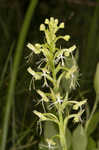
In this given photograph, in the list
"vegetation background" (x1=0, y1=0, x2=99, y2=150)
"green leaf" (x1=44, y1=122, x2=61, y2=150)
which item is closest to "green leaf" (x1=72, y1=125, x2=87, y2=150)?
"green leaf" (x1=44, y1=122, x2=61, y2=150)

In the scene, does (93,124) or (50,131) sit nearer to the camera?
(50,131)

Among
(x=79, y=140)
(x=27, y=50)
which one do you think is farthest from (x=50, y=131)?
(x=27, y=50)

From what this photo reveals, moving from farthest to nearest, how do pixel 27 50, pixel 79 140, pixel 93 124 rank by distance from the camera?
pixel 27 50 → pixel 93 124 → pixel 79 140

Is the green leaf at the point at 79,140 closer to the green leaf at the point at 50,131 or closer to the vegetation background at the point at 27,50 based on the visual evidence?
the green leaf at the point at 50,131

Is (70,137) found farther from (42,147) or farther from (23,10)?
(23,10)

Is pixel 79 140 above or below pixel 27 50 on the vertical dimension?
below

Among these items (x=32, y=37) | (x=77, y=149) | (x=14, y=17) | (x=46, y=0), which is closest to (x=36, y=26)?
(x=32, y=37)

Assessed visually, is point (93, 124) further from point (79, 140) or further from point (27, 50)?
point (27, 50)
